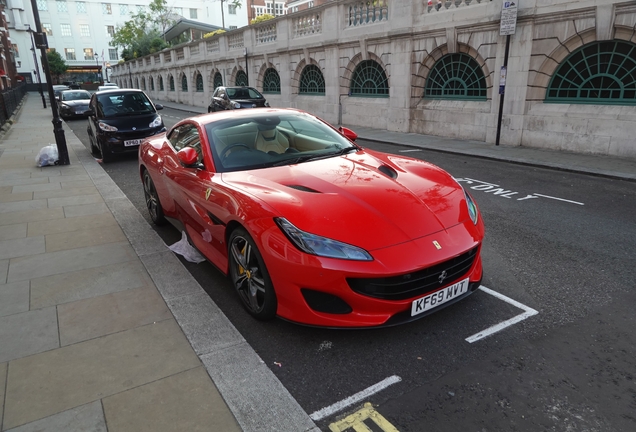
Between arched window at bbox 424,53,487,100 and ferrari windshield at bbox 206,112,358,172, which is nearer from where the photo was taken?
ferrari windshield at bbox 206,112,358,172

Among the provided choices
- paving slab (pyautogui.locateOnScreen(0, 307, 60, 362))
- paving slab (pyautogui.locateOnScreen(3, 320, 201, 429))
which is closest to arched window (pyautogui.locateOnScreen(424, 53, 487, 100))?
paving slab (pyautogui.locateOnScreen(3, 320, 201, 429))

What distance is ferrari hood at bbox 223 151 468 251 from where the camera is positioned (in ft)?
9.87

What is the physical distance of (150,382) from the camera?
9.00ft

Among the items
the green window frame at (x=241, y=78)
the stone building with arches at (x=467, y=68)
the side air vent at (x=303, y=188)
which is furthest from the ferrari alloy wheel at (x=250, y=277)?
the green window frame at (x=241, y=78)

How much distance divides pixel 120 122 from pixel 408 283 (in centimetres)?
1068

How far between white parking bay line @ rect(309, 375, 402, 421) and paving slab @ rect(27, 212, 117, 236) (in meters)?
4.60

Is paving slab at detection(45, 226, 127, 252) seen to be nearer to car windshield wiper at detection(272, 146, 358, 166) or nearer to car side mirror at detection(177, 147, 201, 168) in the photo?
car side mirror at detection(177, 147, 201, 168)

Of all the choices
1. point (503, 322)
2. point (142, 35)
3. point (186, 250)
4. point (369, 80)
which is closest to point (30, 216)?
point (186, 250)

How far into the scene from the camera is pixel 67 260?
4.78 metres

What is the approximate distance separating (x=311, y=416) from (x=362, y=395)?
35 centimetres

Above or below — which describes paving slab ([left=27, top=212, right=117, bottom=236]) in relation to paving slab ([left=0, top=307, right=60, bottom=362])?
below

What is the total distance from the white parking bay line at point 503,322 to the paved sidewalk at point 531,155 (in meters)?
6.68

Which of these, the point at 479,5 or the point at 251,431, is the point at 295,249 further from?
the point at 479,5

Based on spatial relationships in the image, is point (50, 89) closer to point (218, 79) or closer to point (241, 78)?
point (241, 78)
